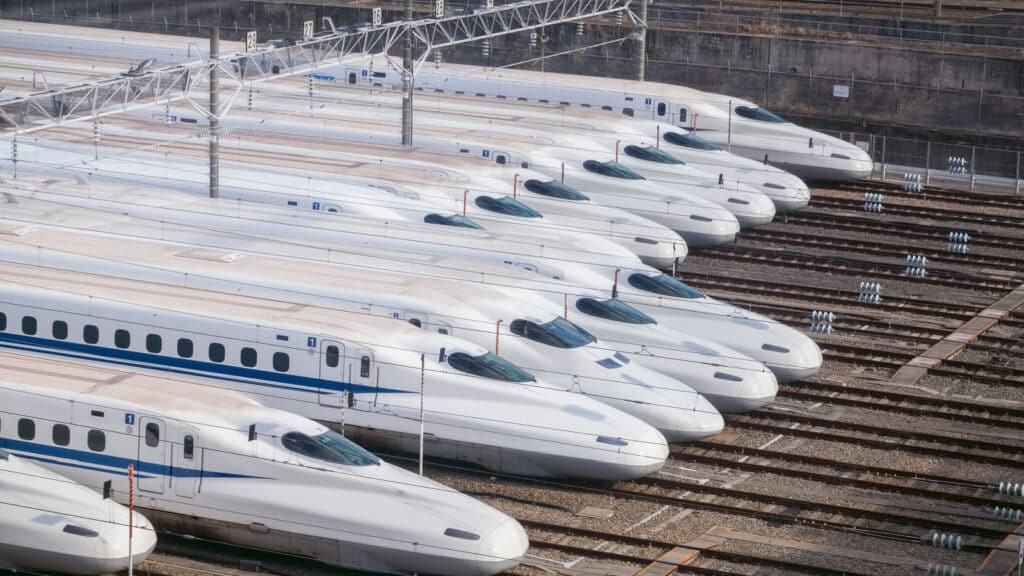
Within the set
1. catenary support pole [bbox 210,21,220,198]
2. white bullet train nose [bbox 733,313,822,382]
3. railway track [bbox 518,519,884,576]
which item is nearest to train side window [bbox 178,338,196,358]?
railway track [bbox 518,519,884,576]

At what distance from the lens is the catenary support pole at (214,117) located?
4132cm

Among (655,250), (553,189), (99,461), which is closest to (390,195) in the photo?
(553,189)

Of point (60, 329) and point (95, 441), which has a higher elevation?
point (60, 329)

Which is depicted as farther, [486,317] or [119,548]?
[486,317]

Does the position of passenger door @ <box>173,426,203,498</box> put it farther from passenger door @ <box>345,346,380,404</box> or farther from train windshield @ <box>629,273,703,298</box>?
train windshield @ <box>629,273,703,298</box>

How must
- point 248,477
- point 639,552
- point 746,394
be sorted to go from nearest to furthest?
point 248,477
point 639,552
point 746,394

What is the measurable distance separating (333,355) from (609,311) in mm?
7058

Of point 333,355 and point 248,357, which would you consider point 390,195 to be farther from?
point 333,355

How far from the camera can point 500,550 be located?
2692 centimetres

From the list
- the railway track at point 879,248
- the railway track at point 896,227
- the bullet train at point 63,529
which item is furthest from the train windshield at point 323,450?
the railway track at point 896,227

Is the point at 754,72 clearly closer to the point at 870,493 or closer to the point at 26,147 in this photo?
the point at 26,147

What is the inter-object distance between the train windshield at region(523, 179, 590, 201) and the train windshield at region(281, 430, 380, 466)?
65.2 ft

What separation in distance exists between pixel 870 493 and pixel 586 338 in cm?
592

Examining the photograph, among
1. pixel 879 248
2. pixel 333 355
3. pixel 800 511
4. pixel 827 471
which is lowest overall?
pixel 800 511
